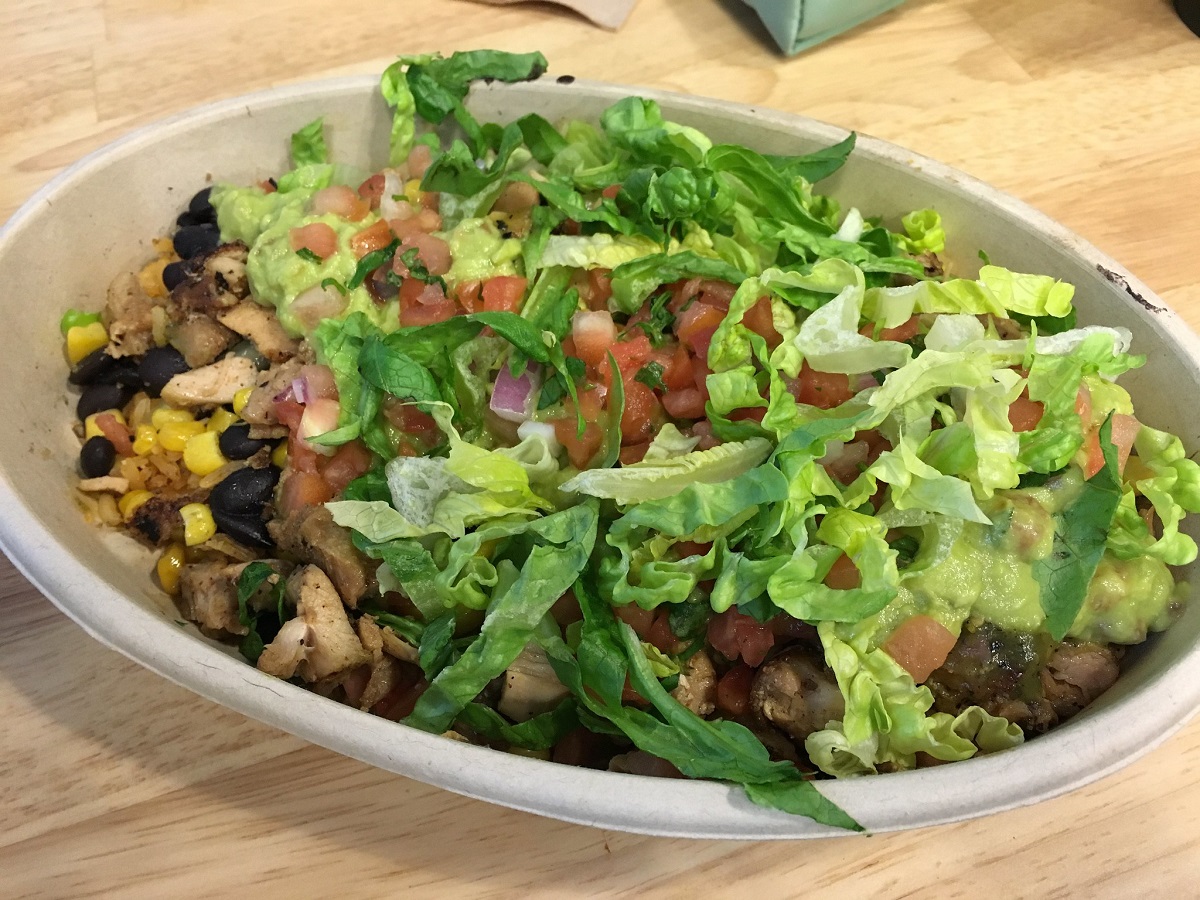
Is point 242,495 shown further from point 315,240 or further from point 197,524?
point 315,240

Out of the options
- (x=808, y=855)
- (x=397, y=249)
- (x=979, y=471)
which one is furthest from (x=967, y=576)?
(x=397, y=249)

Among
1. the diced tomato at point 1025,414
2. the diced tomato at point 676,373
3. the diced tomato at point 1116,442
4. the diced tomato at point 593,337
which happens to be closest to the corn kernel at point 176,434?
the diced tomato at point 593,337

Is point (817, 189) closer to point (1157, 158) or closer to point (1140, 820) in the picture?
point (1157, 158)

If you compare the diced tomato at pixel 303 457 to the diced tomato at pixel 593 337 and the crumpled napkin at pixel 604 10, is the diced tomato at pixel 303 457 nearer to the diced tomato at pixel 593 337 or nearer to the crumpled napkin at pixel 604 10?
the diced tomato at pixel 593 337

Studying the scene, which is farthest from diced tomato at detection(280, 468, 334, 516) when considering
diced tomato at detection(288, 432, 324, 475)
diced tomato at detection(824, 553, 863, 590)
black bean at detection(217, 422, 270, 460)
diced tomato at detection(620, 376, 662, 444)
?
diced tomato at detection(824, 553, 863, 590)

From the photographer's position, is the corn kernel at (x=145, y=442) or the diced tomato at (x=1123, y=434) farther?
the corn kernel at (x=145, y=442)
